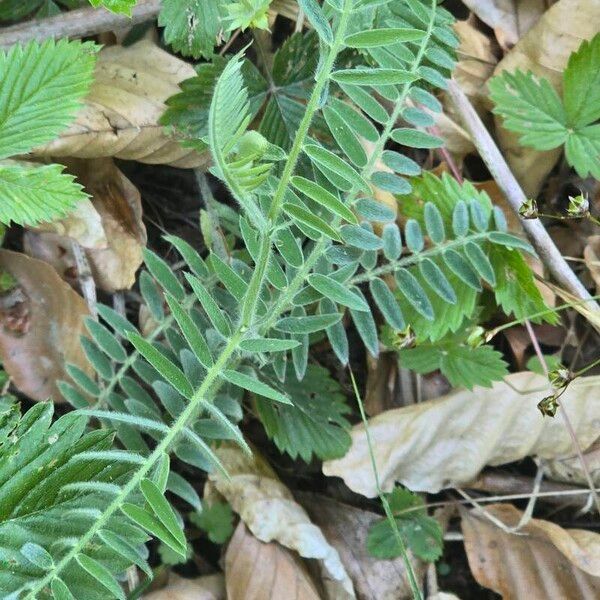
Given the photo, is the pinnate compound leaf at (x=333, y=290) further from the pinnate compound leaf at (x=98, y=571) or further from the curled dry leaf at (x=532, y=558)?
the curled dry leaf at (x=532, y=558)

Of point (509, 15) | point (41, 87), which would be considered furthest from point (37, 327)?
point (509, 15)

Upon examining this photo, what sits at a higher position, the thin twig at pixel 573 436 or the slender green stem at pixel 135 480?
the slender green stem at pixel 135 480

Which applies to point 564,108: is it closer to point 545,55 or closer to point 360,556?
point 545,55

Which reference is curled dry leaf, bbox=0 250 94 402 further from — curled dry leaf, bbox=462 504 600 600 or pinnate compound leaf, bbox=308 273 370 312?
curled dry leaf, bbox=462 504 600 600

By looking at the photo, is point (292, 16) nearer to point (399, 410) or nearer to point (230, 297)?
point (230, 297)

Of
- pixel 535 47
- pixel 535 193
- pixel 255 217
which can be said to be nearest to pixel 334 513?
pixel 535 193

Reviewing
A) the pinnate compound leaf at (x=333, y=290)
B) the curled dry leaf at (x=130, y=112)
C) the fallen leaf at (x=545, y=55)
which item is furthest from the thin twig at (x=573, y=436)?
the curled dry leaf at (x=130, y=112)
